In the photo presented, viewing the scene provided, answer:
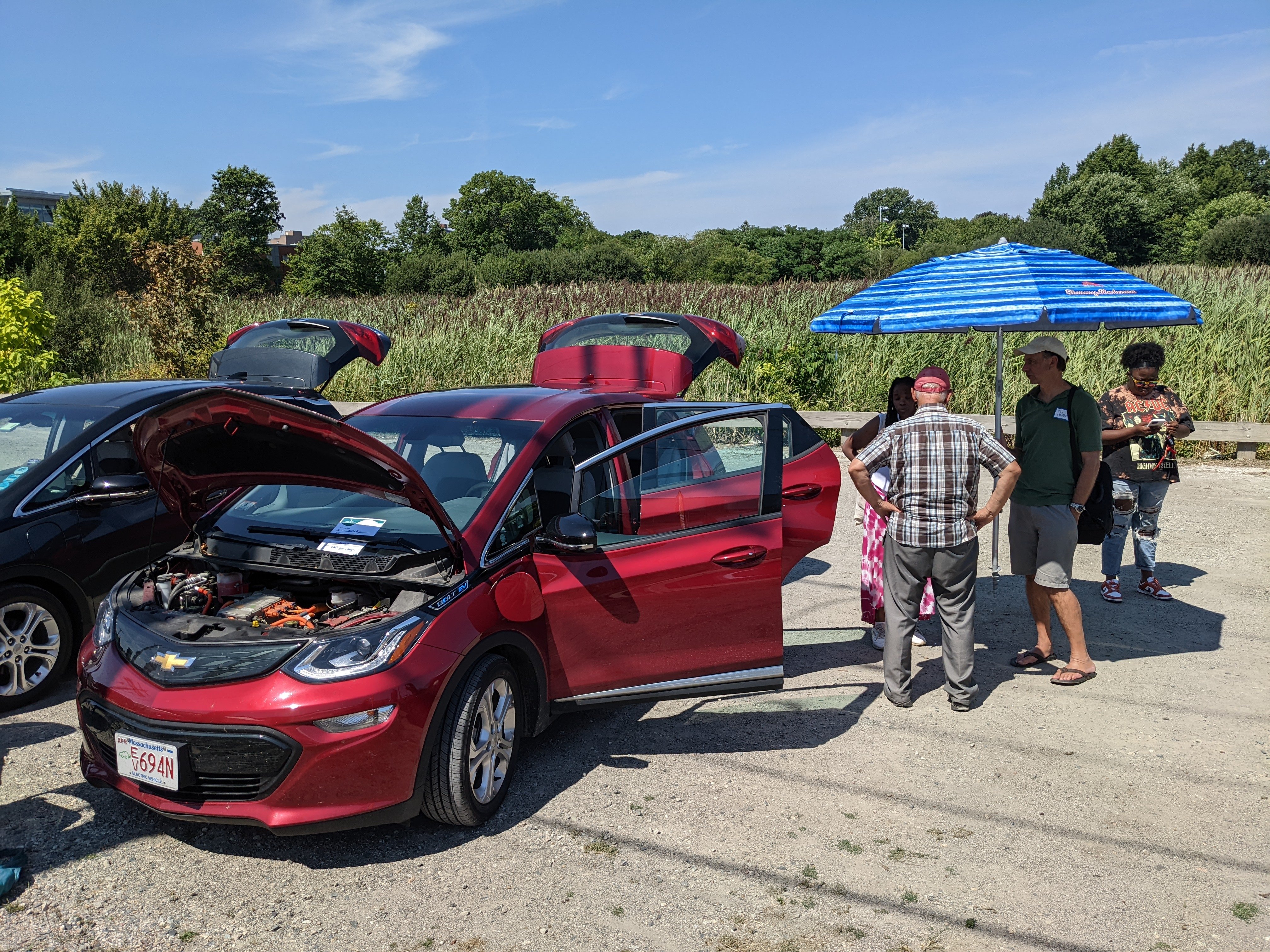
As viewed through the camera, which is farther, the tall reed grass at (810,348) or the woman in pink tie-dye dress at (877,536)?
the tall reed grass at (810,348)

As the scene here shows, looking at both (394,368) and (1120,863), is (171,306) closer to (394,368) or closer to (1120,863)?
(394,368)

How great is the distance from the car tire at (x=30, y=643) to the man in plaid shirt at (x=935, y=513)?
4365mm

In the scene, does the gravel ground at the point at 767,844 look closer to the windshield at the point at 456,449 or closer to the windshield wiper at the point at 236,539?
the windshield wiper at the point at 236,539

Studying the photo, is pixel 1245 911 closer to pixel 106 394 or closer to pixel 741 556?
pixel 741 556

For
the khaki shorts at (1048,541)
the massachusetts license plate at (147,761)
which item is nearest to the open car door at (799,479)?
the khaki shorts at (1048,541)

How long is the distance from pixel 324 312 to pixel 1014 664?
23.8 metres

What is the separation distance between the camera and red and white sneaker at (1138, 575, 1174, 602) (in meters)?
6.98

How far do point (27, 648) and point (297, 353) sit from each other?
4.38 metres

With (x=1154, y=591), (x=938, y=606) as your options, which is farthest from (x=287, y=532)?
(x=1154, y=591)

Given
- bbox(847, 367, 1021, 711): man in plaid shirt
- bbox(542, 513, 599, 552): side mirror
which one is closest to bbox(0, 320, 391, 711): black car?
bbox(542, 513, 599, 552): side mirror

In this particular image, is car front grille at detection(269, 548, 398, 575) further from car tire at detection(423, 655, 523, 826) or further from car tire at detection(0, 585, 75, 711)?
car tire at detection(0, 585, 75, 711)

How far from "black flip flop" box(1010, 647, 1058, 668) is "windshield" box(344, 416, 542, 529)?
334 centimetres

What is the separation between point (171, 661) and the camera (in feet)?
11.3

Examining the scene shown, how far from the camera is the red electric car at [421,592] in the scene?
3.29m
